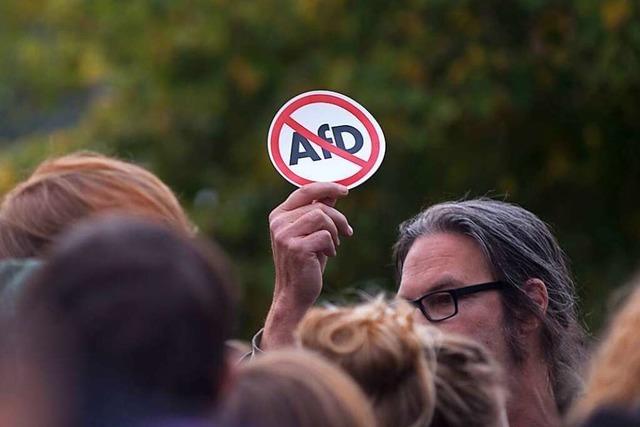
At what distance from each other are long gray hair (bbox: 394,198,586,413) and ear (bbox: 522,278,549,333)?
0.01 m

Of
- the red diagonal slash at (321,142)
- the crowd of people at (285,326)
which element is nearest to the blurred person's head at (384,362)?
the crowd of people at (285,326)

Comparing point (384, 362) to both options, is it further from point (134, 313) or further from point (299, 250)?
point (299, 250)

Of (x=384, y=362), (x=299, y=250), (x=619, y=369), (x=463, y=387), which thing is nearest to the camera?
(x=619, y=369)

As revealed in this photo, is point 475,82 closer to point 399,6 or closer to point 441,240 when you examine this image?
point 399,6

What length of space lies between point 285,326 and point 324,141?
593 millimetres

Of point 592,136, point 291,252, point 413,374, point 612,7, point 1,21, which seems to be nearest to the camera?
point 413,374

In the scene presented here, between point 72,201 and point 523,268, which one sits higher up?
point 72,201

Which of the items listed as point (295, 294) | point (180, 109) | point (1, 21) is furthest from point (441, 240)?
point (1, 21)

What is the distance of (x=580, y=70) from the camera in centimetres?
808

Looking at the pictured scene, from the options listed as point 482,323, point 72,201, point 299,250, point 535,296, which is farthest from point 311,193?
point 72,201

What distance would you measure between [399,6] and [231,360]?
6820 mm

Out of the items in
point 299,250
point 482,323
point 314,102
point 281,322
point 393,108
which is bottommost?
point 393,108

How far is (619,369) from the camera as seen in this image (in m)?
2.07

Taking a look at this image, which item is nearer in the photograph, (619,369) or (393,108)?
(619,369)
